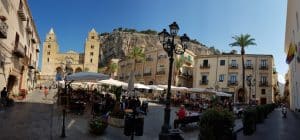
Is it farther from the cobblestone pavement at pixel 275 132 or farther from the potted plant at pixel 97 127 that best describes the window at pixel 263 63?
the potted plant at pixel 97 127

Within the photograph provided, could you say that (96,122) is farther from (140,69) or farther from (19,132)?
(140,69)

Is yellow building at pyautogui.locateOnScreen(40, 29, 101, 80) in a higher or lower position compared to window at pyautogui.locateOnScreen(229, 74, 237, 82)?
higher

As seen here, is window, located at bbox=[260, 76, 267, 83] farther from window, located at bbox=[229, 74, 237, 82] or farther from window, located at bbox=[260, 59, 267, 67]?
window, located at bbox=[229, 74, 237, 82]

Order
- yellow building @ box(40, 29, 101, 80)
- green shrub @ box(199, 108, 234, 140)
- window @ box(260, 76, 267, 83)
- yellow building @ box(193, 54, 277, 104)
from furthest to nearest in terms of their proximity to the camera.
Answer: yellow building @ box(40, 29, 101, 80) → window @ box(260, 76, 267, 83) → yellow building @ box(193, 54, 277, 104) → green shrub @ box(199, 108, 234, 140)

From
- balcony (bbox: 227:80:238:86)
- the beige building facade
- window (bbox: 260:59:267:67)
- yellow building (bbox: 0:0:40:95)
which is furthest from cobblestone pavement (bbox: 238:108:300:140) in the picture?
window (bbox: 260:59:267:67)

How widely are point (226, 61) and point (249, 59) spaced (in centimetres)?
433

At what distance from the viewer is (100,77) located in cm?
1639

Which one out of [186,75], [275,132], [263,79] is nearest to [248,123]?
[275,132]

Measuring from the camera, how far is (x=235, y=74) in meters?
53.8

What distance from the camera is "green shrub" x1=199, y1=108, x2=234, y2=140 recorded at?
27.5ft

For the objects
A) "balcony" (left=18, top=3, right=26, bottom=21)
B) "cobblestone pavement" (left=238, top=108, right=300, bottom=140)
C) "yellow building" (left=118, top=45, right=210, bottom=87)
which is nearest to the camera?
"cobblestone pavement" (left=238, top=108, right=300, bottom=140)

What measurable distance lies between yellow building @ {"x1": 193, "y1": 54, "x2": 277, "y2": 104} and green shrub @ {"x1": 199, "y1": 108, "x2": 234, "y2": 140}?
1697 inches

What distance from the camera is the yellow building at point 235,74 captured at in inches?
2044

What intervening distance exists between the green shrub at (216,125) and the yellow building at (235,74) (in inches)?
1697
